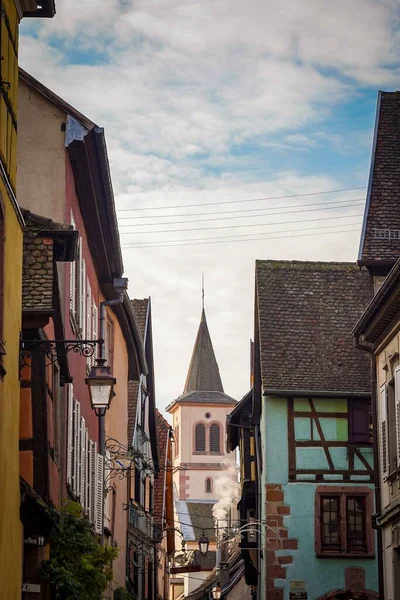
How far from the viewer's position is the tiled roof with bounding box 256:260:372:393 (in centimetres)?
2928

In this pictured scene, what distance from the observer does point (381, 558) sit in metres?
21.0

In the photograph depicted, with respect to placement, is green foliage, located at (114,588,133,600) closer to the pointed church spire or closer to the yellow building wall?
the yellow building wall

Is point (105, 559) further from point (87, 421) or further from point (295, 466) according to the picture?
point (295, 466)

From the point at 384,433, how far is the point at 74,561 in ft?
25.7

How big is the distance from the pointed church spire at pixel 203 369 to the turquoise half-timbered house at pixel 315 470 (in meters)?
88.0

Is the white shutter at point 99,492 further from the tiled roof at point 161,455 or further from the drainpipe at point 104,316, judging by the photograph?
the tiled roof at point 161,455

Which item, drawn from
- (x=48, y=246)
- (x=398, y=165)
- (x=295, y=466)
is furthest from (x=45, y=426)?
(x=295, y=466)

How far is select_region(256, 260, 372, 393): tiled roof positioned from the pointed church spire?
8579cm

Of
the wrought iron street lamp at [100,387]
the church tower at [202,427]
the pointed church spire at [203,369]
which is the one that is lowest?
the wrought iron street lamp at [100,387]

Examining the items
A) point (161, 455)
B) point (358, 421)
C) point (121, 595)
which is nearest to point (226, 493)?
point (161, 455)

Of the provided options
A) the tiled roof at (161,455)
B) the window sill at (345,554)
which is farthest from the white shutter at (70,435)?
the tiled roof at (161,455)

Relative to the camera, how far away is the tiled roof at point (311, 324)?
96.1 feet

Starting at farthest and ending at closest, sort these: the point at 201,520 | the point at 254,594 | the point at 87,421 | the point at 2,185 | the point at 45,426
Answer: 1. the point at 201,520
2. the point at 254,594
3. the point at 87,421
4. the point at 45,426
5. the point at 2,185

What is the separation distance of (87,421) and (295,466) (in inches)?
375
